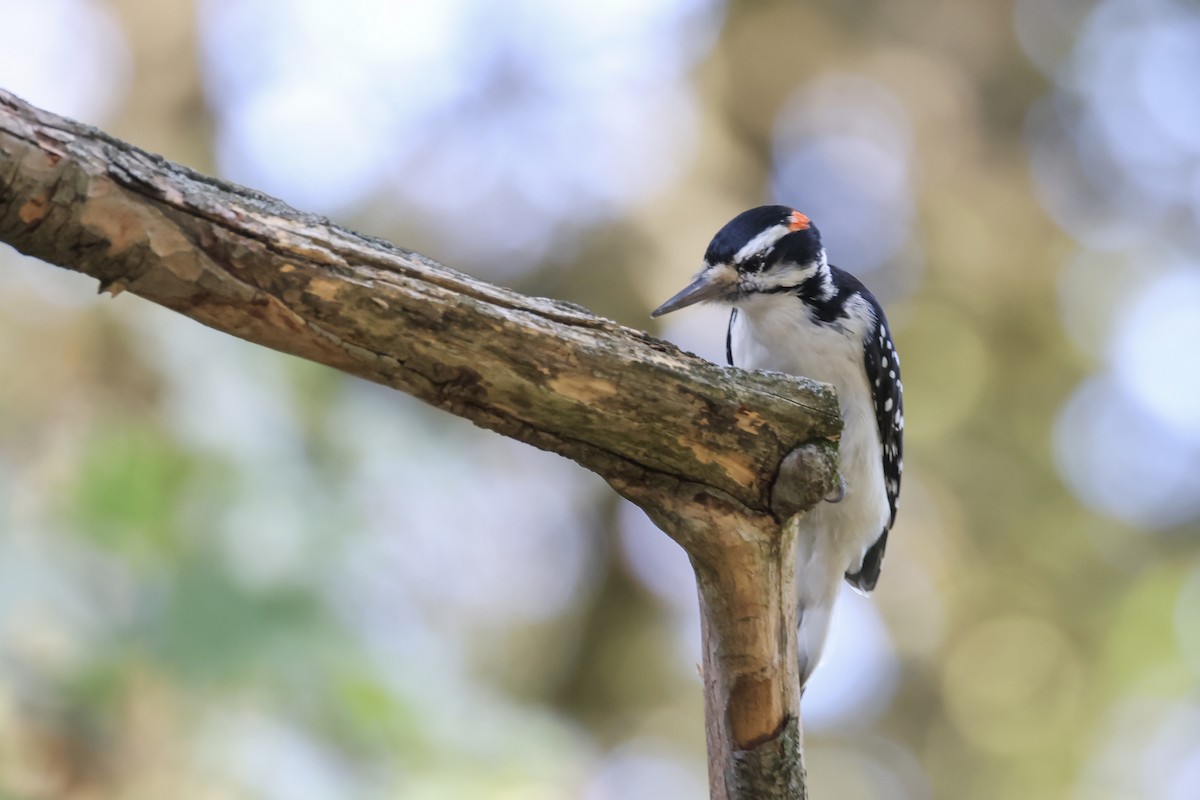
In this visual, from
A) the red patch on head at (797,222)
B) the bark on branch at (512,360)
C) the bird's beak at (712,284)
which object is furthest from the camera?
the red patch on head at (797,222)

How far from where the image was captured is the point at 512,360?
1.99m

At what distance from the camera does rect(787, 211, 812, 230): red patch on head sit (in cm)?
355

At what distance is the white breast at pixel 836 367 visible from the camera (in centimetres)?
358

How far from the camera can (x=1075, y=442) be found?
7.48 m

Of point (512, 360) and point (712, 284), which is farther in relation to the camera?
point (712, 284)

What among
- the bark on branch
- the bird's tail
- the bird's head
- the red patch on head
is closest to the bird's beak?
the bird's head

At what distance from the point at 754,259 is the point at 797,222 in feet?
0.77

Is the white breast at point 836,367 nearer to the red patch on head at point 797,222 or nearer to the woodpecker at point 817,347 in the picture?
the woodpecker at point 817,347

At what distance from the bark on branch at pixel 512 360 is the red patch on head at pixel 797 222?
4.77 feet

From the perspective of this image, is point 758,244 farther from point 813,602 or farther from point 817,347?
point 813,602

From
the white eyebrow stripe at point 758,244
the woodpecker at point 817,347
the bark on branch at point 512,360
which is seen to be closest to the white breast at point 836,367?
the woodpecker at point 817,347

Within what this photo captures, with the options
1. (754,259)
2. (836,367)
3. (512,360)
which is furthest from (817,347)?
(512,360)

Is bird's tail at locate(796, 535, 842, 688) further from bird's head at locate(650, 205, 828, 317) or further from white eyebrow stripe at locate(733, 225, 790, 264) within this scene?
white eyebrow stripe at locate(733, 225, 790, 264)

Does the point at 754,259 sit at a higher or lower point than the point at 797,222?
lower
